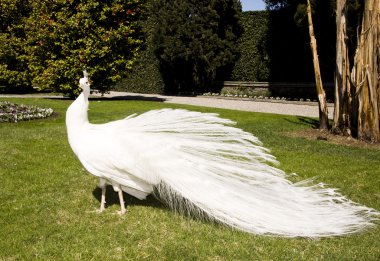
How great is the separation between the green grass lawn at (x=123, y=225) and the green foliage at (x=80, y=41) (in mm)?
13975

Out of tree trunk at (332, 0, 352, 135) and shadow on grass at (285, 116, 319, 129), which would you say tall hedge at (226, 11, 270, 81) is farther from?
tree trunk at (332, 0, 352, 135)

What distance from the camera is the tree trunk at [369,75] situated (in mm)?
9984

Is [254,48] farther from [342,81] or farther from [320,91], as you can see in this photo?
[342,81]

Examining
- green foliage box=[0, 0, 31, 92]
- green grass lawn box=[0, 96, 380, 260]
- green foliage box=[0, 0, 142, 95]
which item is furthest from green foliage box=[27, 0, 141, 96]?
green grass lawn box=[0, 96, 380, 260]

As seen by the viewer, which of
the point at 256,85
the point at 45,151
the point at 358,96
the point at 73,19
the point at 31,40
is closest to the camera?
the point at 45,151

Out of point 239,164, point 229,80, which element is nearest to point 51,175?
point 239,164

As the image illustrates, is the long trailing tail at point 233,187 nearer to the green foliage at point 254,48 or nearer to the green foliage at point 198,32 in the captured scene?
the green foliage at point 198,32

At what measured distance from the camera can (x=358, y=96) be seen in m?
10.2

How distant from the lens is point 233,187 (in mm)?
4152

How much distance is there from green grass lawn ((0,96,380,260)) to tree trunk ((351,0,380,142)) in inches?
83.3

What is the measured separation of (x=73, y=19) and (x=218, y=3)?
32.5 ft

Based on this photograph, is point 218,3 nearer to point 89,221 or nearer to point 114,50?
point 114,50

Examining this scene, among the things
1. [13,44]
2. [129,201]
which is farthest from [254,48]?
[129,201]

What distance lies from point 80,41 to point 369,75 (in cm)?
1561
